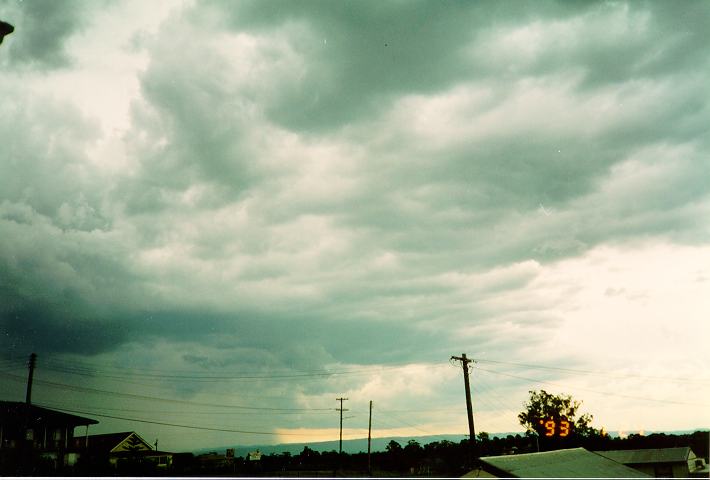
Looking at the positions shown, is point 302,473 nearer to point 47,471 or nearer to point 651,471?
point 47,471

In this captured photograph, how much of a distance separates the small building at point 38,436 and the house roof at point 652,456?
58902mm

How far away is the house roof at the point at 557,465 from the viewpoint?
84.8ft

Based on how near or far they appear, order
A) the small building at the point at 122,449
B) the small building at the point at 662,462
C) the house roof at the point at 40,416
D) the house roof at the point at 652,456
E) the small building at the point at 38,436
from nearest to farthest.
→ 1. the small building at the point at 38,436
2. the small building at the point at 662,462
3. the house roof at the point at 652,456
4. the house roof at the point at 40,416
5. the small building at the point at 122,449

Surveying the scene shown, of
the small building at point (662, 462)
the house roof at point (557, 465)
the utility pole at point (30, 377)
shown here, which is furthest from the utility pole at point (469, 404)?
the utility pole at point (30, 377)

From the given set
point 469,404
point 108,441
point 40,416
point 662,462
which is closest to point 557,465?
point 469,404

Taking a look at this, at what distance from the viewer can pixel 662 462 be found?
54.2 m

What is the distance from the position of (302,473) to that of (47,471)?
2417 cm

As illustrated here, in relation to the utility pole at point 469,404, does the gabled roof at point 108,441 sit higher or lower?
lower

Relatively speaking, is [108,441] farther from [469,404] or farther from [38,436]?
[469,404]

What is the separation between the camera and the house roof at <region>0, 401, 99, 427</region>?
185ft

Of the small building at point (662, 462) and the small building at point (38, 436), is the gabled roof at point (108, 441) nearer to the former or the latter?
the small building at point (38, 436)

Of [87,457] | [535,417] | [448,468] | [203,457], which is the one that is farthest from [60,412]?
[535,417]

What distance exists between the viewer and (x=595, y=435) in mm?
92750

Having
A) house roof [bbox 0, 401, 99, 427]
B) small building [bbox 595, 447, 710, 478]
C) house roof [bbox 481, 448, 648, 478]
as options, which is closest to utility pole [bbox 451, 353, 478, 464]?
house roof [bbox 481, 448, 648, 478]
